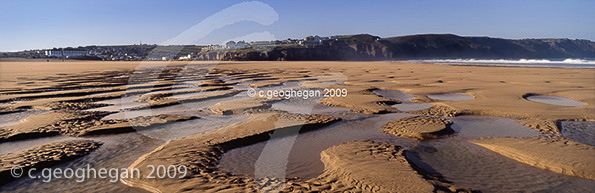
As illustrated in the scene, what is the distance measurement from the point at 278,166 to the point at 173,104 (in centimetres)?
730

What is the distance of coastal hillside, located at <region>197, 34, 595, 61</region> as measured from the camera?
9012 centimetres

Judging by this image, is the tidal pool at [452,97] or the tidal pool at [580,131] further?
the tidal pool at [452,97]

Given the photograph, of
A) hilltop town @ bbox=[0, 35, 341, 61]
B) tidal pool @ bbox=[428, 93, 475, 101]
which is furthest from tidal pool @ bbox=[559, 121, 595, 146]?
hilltop town @ bbox=[0, 35, 341, 61]

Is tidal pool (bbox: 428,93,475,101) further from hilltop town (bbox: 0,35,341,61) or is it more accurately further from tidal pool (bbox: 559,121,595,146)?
hilltop town (bbox: 0,35,341,61)

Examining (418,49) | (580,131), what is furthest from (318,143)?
(418,49)

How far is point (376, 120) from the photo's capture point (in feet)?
27.0

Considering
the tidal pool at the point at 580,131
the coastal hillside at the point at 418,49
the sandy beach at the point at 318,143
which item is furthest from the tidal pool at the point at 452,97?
the coastal hillside at the point at 418,49

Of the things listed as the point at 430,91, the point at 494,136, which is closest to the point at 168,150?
the point at 494,136

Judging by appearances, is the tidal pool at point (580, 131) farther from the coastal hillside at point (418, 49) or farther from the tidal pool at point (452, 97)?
the coastal hillside at point (418, 49)

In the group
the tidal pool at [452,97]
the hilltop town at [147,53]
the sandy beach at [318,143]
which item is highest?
the hilltop town at [147,53]

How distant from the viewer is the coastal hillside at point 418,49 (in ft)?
296

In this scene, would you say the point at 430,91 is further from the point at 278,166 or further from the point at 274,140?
the point at 278,166

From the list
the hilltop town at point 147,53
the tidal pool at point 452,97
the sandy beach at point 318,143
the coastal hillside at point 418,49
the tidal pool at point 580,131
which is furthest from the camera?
the coastal hillside at point 418,49

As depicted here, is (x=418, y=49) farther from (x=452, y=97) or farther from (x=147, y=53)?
(x=452, y=97)
